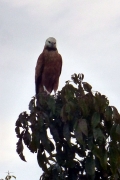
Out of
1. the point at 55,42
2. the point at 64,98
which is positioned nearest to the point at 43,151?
the point at 64,98

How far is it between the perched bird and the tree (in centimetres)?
504

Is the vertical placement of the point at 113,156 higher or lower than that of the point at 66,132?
lower

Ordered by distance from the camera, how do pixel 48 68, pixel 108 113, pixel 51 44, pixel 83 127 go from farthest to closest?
pixel 51 44
pixel 48 68
pixel 108 113
pixel 83 127

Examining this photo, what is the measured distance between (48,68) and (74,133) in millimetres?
5530

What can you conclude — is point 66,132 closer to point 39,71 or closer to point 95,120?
point 95,120

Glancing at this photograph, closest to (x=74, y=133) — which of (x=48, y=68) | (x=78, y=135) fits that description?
(x=78, y=135)

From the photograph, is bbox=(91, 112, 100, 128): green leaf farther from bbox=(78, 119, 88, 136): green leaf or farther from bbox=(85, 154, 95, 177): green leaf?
bbox=(85, 154, 95, 177): green leaf

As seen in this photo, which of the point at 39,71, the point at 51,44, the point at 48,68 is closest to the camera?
the point at 48,68

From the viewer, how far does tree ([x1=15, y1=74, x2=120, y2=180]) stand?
4.39 m

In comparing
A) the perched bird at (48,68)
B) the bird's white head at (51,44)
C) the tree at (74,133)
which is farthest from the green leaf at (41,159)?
the bird's white head at (51,44)

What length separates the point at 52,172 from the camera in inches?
181

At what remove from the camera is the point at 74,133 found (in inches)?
173

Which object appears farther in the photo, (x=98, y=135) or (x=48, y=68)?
(x=48, y=68)

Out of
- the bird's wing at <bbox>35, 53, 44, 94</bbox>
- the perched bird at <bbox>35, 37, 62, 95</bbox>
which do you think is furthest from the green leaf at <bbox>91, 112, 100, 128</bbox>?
the bird's wing at <bbox>35, 53, 44, 94</bbox>
